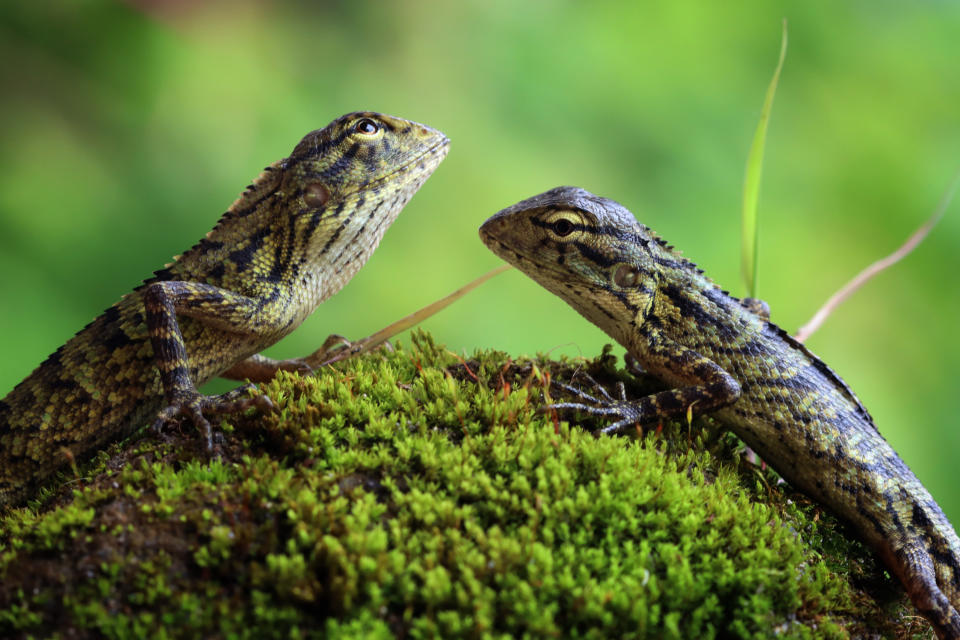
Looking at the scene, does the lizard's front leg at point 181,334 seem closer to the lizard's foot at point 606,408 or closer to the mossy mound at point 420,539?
the mossy mound at point 420,539

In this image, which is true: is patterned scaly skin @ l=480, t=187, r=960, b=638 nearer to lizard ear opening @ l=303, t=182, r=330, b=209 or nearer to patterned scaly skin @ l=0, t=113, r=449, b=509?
A: patterned scaly skin @ l=0, t=113, r=449, b=509

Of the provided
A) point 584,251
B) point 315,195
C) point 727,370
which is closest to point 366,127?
point 315,195

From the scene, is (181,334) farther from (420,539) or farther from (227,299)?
(420,539)

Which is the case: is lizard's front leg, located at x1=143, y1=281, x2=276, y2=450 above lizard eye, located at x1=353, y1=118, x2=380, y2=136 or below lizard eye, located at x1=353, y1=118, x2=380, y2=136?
below

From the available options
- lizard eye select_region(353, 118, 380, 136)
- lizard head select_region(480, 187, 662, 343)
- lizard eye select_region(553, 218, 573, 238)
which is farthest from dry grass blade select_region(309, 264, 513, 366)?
lizard eye select_region(353, 118, 380, 136)

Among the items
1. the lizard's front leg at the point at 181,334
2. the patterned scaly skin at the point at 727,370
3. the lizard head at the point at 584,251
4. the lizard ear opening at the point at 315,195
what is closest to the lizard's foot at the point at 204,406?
the lizard's front leg at the point at 181,334
